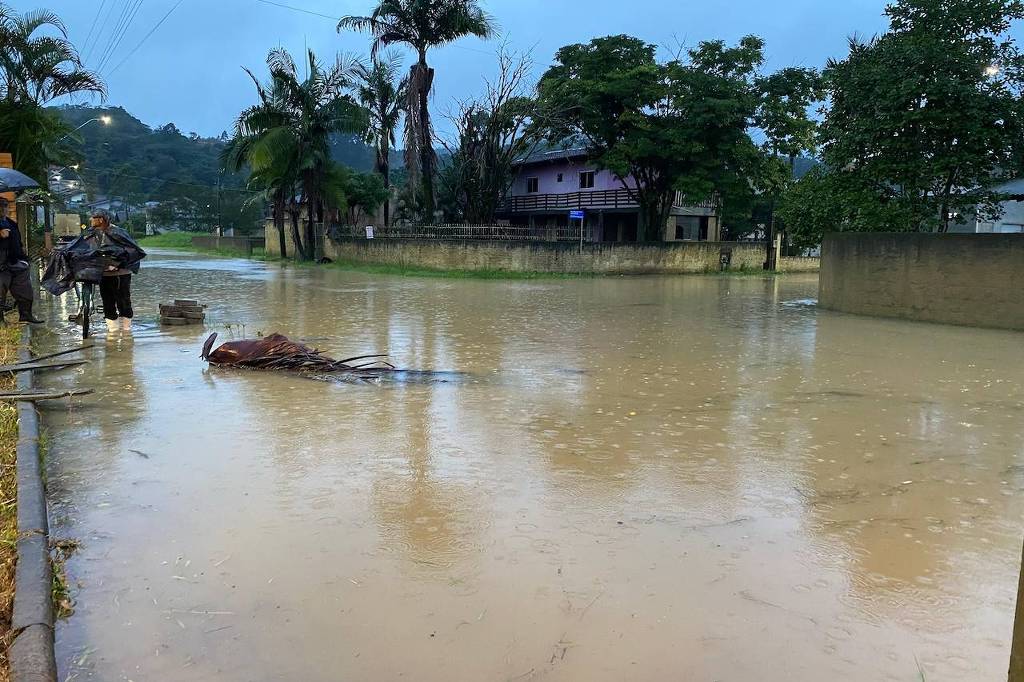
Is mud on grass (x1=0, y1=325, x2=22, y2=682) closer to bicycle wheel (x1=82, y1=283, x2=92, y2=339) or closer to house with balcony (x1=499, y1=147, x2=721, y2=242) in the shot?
bicycle wheel (x1=82, y1=283, x2=92, y2=339)

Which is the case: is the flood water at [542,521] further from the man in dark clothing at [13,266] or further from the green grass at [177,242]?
the green grass at [177,242]

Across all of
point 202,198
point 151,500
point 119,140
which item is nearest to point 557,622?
point 151,500

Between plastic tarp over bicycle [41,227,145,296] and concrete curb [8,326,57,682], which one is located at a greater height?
plastic tarp over bicycle [41,227,145,296]

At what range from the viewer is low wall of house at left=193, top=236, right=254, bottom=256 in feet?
161

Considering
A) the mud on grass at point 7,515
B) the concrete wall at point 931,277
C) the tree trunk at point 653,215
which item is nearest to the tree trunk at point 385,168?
the tree trunk at point 653,215

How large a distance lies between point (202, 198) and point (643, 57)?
49.0 m

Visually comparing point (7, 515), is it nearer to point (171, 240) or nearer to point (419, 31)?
point (419, 31)

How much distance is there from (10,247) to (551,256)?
19.9 meters

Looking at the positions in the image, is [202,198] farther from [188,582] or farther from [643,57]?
[188,582]

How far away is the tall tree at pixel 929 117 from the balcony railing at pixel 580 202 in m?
20.0

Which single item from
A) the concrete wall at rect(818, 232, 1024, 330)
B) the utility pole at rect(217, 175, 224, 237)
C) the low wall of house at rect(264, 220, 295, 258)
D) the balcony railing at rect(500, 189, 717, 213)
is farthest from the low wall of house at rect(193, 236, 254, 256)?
the concrete wall at rect(818, 232, 1024, 330)

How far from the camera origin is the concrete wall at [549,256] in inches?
1119

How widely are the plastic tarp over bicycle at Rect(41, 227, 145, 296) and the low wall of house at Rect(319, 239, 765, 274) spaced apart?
18892 mm

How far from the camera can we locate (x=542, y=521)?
4.35m
